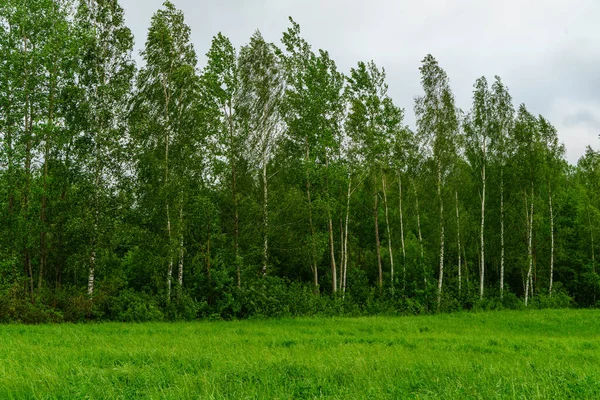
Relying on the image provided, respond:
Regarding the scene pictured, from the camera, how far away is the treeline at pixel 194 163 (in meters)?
19.3

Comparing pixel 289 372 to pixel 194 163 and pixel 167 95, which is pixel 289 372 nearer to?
pixel 194 163

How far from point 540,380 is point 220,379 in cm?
474

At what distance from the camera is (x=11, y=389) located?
18.5ft

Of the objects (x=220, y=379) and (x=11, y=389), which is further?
(x=220, y=379)

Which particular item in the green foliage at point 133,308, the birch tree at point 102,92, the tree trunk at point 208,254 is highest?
the birch tree at point 102,92

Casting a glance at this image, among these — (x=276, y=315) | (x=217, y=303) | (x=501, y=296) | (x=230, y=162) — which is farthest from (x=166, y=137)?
(x=501, y=296)

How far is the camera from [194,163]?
72.4 feet

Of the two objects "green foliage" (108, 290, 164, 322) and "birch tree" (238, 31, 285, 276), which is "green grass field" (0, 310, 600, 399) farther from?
"birch tree" (238, 31, 285, 276)

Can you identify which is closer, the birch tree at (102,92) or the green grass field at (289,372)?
the green grass field at (289,372)

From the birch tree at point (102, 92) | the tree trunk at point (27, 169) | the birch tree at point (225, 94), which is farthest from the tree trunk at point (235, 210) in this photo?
the tree trunk at point (27, 169)

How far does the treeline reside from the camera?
1934 centimetres

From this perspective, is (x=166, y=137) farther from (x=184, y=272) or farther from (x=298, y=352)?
(x=298, y=352)

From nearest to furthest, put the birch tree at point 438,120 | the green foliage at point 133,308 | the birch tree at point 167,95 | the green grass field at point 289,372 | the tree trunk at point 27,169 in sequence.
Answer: the green grass field at point 289,372, the tree trunk at point 27,169, the green foliage at point 133,308, the birch tree at point 167,95, the birch tree at point 438,120

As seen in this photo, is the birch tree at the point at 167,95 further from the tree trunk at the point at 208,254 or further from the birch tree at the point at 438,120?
the birch tree at the point at 438,120
